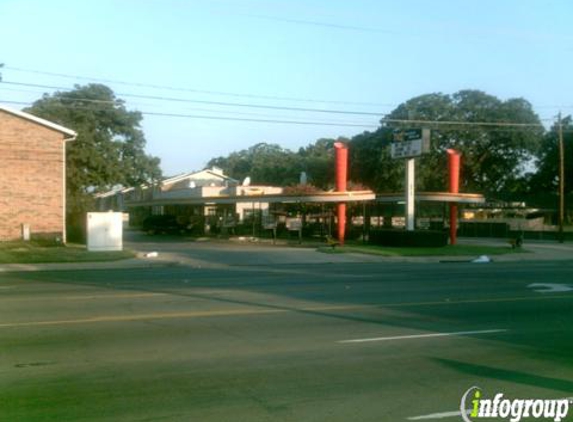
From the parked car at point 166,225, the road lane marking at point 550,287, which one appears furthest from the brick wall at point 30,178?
the road lane marking at point 550,287

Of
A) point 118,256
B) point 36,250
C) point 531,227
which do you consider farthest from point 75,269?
point 531,227

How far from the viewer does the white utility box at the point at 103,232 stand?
32.6m

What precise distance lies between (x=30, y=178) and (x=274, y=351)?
30469mm

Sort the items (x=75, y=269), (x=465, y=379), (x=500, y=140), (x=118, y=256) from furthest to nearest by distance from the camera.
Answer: (x=500, y=140)
(x=118, y=256)
(x=75, y=269)
(x=465, y=379)

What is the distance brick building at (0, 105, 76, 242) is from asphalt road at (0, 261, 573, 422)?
20172 millimetres

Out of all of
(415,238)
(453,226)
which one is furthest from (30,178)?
(453,226)

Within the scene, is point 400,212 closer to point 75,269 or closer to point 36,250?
point 36,250

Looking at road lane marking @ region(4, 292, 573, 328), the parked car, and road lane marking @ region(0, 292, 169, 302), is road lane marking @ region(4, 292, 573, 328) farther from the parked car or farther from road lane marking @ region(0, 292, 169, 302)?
the parked car

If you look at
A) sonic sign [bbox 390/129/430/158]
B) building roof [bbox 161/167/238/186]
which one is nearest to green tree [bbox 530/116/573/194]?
building roof [bbox 161/167/238/186]

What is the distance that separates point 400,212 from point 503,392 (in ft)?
168

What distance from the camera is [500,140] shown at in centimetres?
7400

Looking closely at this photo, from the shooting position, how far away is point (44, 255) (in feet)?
97.9

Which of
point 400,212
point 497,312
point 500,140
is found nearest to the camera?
point 497,312

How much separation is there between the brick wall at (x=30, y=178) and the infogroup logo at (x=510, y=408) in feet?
108
